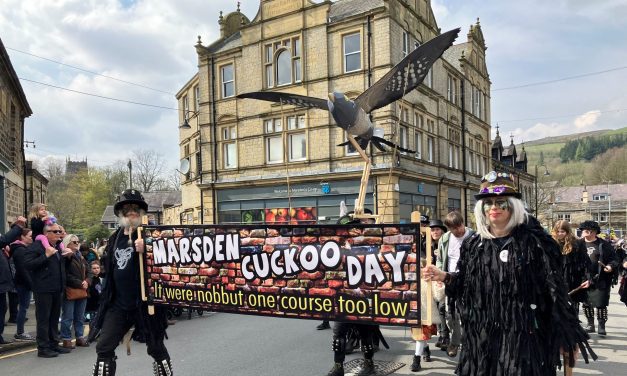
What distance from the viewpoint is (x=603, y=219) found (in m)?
67.4

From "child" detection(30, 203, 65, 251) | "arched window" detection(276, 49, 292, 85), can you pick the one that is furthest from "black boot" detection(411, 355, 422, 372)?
"arched window" detection(276, 49, 292, 85)

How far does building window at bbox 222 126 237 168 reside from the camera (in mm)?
23828

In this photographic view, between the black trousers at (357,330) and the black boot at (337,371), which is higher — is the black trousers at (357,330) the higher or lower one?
the higher one

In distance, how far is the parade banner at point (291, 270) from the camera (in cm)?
354

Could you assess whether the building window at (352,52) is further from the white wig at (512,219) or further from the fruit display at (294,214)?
the white wig at (512,219)

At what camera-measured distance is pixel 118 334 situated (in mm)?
4297

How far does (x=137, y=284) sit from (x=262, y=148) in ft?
60.1

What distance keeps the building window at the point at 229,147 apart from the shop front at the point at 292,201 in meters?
1.45

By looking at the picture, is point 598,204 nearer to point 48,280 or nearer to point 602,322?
point 602,322

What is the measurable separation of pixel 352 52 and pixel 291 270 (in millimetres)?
17789

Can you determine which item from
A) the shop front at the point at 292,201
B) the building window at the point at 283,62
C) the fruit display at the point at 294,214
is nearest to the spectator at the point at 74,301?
the shop front at the point at 292,201

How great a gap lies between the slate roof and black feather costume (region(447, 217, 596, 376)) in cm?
1854

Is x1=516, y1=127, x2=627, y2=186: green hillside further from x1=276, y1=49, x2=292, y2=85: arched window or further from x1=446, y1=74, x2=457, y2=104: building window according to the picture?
x1=276, y1=49, x2=292, y2=85: arched window

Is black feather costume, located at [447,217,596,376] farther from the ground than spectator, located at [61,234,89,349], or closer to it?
farther from the ground
